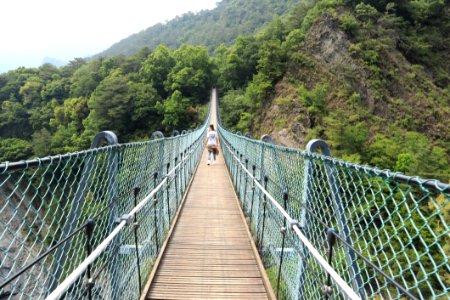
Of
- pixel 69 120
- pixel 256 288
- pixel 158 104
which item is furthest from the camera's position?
pixel 69 120

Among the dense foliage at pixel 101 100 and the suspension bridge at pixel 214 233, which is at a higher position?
the suspension bridge at pixel 214 233

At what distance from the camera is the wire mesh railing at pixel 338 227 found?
0.84 metres

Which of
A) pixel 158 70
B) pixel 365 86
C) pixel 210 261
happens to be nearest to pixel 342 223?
pixel 210 261

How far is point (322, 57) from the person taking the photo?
20.8m

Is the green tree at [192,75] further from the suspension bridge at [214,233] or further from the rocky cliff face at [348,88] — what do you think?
the suspension bridge at [214,233]

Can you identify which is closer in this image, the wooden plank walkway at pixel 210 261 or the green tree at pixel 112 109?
the wooden plank walkway at pixel 210 261

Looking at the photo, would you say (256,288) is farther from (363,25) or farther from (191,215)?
(363,25)

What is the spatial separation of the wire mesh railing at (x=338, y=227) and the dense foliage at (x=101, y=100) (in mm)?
29219

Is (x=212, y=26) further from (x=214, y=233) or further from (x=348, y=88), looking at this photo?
(x=214, y=233)

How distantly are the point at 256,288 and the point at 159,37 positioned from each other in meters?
109

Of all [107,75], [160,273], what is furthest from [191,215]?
[107,75]

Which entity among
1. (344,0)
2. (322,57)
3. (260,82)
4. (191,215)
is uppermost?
(344,0)

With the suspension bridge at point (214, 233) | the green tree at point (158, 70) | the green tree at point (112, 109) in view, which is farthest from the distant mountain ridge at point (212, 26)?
the suspension bridge at point (214, 233)

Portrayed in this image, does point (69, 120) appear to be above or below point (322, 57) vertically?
below
